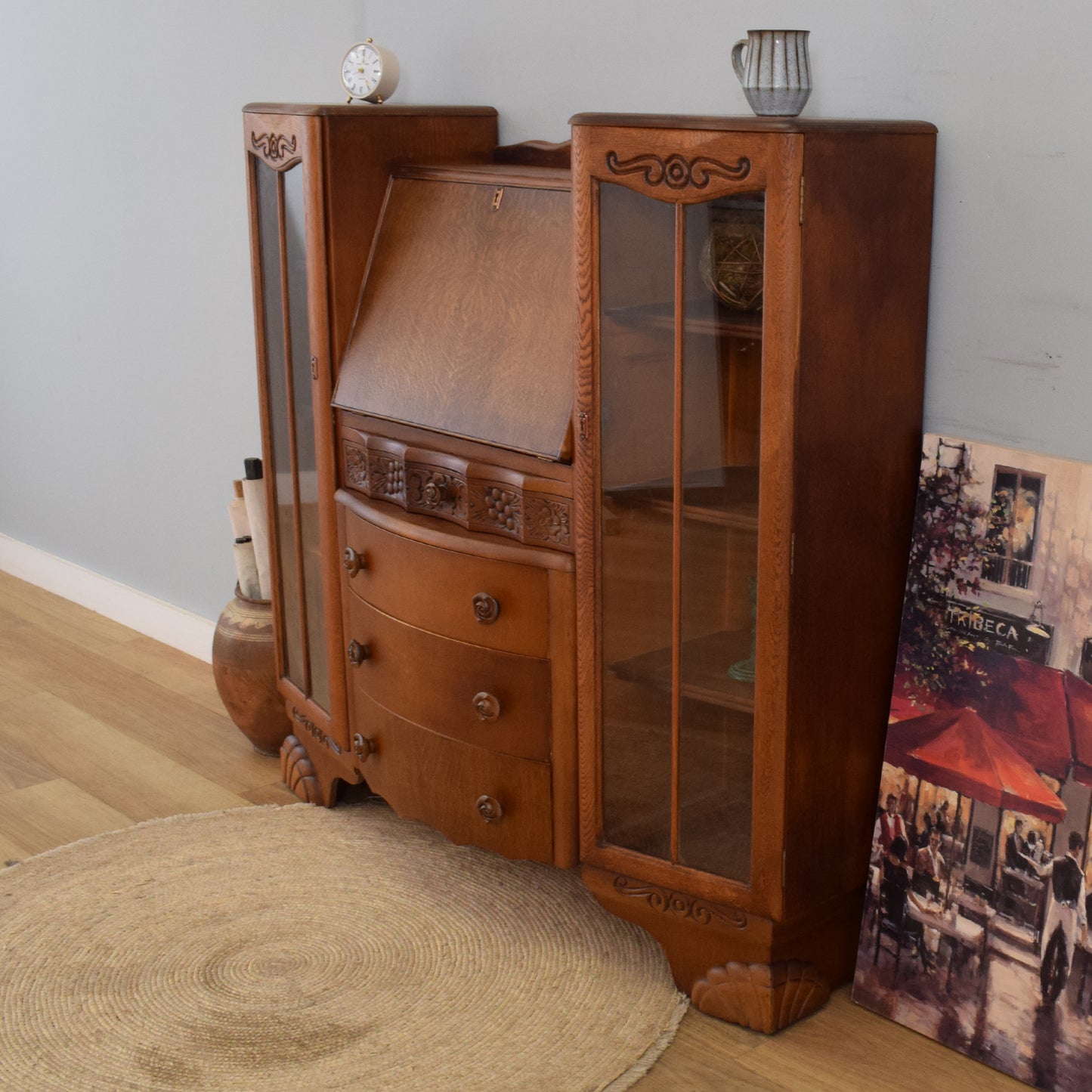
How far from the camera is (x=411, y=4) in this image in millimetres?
2607

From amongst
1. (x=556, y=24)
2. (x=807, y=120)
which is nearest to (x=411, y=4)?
(x=556, y=24)

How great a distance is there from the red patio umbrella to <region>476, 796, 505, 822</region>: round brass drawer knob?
58 centimetres

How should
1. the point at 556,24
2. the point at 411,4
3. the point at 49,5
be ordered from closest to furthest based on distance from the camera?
1. the point at 556,24
2. the point at 411,4
3. the point at 49,5

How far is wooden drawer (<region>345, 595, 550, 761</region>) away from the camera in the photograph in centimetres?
205

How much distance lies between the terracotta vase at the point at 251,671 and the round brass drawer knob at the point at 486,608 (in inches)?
33.6

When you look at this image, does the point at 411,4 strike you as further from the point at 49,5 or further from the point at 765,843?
the point at 765,843

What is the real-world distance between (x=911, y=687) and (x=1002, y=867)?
10.2 inches

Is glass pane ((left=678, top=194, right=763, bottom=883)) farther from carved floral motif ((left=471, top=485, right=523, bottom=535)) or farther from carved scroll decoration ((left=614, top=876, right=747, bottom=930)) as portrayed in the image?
carved floral motif ((left=471, top=485, right=523, bottom=535))

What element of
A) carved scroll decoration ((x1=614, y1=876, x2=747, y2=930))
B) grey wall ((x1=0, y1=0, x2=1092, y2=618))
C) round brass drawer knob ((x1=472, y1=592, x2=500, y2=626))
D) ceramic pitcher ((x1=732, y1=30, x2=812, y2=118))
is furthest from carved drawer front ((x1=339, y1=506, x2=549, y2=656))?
ceramic pitcher ((x1=732, y1=30, x2=812, y2=118))

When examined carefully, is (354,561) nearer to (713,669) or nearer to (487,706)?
(487,706)

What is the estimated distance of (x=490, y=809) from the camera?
6.95 feet

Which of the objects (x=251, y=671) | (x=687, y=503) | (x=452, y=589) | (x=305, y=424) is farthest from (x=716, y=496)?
(x=251, y=671)

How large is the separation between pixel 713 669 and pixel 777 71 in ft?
2.51

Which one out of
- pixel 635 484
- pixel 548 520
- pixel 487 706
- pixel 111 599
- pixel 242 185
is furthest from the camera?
pixel 111 599
